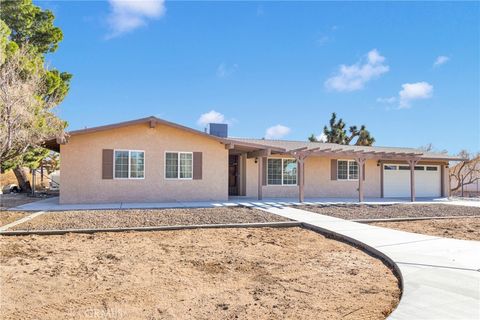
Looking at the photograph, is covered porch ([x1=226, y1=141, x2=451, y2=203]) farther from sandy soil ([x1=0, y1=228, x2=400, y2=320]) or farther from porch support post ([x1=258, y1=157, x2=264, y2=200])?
sandy soil ([x1=0, y1=228, x2=400, y2=320])

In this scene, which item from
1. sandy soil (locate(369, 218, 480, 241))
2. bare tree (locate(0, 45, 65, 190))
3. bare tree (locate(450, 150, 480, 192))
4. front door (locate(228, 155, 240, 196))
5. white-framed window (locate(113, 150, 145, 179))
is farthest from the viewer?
bare tree (locate(450, 150, 480, 192))

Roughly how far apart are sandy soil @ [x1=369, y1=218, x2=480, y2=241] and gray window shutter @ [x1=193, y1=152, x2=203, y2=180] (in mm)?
7822

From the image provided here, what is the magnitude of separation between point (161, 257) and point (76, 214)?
5.78 metres

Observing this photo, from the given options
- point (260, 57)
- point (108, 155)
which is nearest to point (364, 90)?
point (260, 57)

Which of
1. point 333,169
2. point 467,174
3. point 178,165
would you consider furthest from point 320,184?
point 467,174

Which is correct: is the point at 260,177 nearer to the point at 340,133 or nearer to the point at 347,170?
the point at 347,170

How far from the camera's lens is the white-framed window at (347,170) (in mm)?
18967

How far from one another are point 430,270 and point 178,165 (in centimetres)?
1136

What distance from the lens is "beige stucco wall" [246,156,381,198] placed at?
57.5 feet

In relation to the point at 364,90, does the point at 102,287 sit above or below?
below

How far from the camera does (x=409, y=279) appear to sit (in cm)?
439

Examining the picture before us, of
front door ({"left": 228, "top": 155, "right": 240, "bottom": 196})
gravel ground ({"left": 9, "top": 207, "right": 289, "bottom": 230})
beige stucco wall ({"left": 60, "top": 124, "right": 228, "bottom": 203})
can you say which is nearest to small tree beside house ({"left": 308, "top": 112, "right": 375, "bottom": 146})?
front door ({"left": 228, "top": 155, "right": 240, "bottom": 196})

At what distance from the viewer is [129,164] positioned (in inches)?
555

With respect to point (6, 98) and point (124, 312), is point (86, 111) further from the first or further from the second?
point (124, 312)
